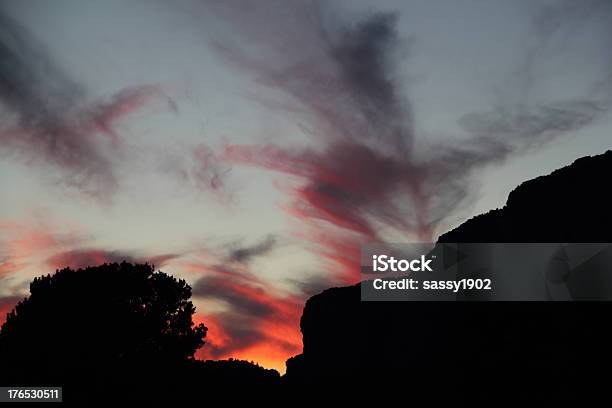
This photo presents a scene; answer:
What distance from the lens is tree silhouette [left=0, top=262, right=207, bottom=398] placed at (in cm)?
4022

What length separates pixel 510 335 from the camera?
119 feet

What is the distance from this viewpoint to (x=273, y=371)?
58.1m

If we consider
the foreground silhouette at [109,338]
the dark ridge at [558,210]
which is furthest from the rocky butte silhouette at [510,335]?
the foreground silhouette at [109,338]

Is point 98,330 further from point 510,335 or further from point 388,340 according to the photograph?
point 510,335

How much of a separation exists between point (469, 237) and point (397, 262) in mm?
7796

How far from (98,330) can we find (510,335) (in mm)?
33093

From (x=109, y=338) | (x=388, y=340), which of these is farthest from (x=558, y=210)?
(x=109, y=338)

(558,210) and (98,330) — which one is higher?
(558,210)

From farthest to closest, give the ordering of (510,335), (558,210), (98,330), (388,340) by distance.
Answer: (388,340) < (98,330) < (510,335) < (558,210)

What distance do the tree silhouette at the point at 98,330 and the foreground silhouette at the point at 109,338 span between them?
0.25 feet

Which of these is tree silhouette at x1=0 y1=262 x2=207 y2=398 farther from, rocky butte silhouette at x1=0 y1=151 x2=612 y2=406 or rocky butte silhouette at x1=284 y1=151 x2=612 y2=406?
rocky butte silhouette at x1=284 y1=151 x2=612 y2=406

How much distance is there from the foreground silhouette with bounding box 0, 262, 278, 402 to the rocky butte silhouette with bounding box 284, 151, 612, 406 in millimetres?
14643

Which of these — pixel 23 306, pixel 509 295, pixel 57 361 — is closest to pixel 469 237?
pixel 509 295

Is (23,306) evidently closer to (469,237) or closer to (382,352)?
(382,352)
